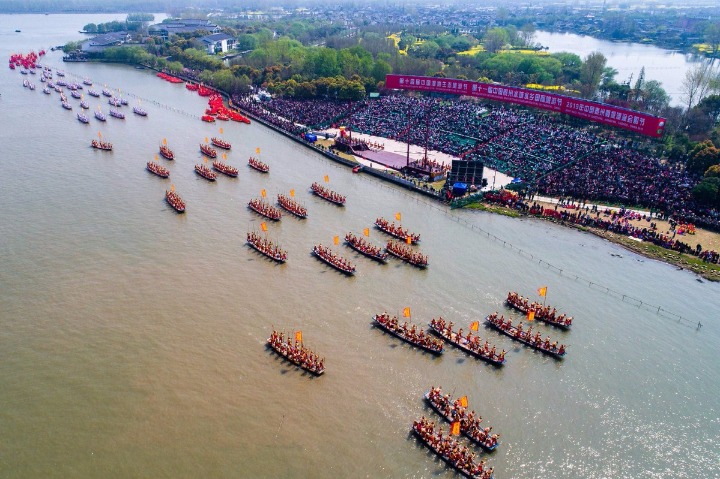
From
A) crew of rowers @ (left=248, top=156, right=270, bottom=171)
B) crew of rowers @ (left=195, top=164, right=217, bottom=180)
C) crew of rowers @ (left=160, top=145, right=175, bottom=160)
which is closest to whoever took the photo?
crew of rowers @ (left=195, top=164, right=217, bottom=180)

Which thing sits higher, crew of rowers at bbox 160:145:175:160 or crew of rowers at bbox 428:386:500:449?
crew of rowers at bbox 160:145:175:160

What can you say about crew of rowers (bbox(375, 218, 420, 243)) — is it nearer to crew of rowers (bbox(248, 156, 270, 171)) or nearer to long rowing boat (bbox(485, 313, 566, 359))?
long rowing boat (bbox(485, 313, 566, 359))

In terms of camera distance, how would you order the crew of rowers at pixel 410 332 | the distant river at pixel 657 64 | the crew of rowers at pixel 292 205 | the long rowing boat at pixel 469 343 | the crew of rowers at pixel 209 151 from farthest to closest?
the distant river at pixel 657 64, the crew of rowers at pixel 209 151, the crew of rowers at pixel 292 205, the crew of rowers at pixel 410 332, the long rowing boat at pixel 469 343

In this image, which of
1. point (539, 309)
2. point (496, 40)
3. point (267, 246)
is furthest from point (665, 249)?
point (496, 40)

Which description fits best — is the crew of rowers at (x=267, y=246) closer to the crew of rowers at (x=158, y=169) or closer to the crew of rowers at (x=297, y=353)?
the crew of rowers at (x=297, y=353)

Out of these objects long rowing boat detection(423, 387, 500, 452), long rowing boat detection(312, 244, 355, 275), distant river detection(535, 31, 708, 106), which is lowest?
distant river detection(535, 31, 708, 106)

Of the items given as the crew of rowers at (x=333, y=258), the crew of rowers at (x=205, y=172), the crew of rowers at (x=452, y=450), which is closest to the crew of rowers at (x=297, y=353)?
the crew of rowers at (x=452, y=450)

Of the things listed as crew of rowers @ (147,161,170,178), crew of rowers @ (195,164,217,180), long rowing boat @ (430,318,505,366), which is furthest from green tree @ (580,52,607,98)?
long rowing boat @ (430,318,505,366)

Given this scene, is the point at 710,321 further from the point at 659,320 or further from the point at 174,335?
the point at 174,335
